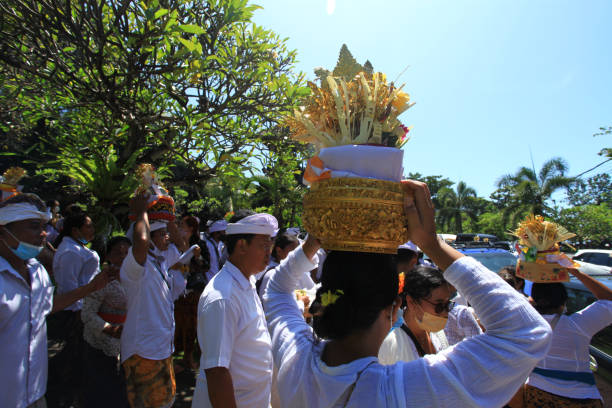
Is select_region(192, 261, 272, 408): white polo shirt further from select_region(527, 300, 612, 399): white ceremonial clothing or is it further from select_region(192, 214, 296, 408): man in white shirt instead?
select_region(527, 300, 612, 399): white ceremonial clothing

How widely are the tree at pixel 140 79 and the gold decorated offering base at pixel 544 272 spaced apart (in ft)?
12.1

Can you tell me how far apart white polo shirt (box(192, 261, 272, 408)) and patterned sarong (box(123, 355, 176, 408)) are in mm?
1161

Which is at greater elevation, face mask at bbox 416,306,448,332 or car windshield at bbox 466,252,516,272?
face mask at bbox 416,306,448,332

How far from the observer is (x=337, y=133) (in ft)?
4.76

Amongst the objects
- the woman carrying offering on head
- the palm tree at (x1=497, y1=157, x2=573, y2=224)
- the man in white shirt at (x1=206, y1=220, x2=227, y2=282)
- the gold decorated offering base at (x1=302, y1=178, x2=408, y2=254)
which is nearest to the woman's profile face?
the woman carrying offering on head

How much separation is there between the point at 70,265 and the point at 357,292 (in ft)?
12.9

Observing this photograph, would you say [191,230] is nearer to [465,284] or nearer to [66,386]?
[66,386]

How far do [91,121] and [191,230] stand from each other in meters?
2.41

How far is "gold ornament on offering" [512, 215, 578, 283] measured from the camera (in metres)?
3.01

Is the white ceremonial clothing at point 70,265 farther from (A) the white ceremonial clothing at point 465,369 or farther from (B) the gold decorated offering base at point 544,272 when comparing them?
(B) the gold decorated offering base at point 544,272

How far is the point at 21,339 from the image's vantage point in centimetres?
252

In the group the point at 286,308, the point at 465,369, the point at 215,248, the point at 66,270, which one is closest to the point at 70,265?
the point at 66,270

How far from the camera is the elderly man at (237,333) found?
2006mm

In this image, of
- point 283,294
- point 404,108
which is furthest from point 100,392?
point 404,108
